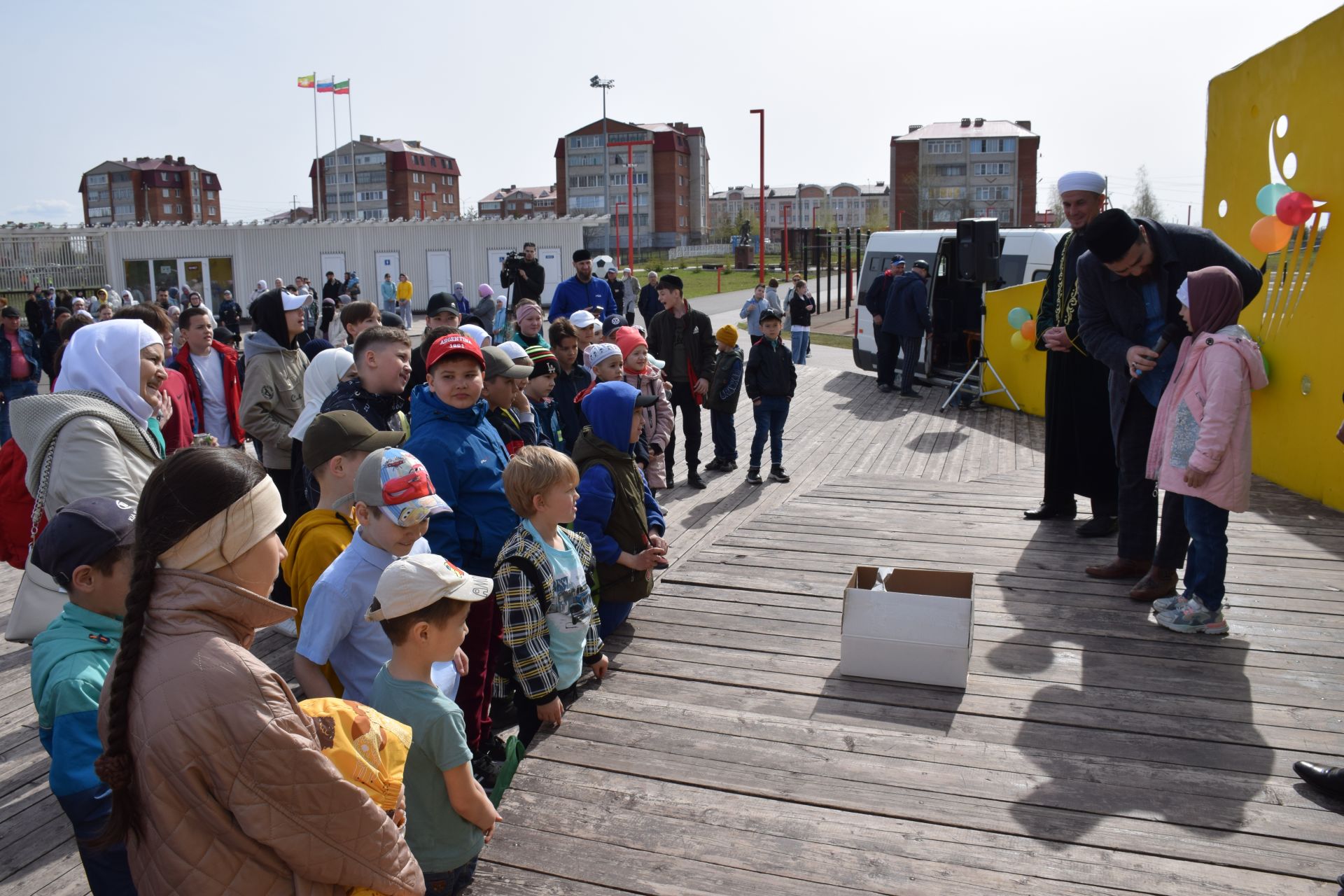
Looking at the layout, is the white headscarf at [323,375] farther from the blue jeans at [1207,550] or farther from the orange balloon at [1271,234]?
the orange balloon at [1271,234]

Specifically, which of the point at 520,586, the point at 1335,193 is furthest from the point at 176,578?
the point at 1335,193

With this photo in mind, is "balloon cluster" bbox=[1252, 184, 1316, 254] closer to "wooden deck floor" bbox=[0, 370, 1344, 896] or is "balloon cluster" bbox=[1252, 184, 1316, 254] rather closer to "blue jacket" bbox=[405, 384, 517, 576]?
"wooden deck floor" bbox=[0, 370, 1344, 896]

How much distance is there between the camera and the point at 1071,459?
642 cm

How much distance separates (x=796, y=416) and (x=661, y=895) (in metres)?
9.98

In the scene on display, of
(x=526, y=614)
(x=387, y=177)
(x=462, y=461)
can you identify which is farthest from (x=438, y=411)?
(x=387, y=177)

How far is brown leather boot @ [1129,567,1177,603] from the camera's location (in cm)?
482

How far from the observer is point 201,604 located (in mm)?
1756

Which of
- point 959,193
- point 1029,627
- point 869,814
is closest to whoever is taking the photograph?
point 869,814

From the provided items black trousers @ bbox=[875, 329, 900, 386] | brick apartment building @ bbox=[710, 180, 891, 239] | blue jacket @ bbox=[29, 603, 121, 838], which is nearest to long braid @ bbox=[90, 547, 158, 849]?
blue jacket @ bbox=[29, 603, 121, 838]

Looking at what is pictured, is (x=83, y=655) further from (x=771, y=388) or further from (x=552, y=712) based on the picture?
(x=771, y=388)

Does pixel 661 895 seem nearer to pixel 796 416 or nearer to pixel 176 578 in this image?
pixel 176 578

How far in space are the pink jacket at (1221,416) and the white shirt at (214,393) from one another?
5438mm

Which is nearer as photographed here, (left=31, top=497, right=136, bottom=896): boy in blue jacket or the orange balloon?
(left=31, top=497, right=136, bottom=896): boy in blue jacket

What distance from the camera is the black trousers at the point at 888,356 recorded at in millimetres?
14984
